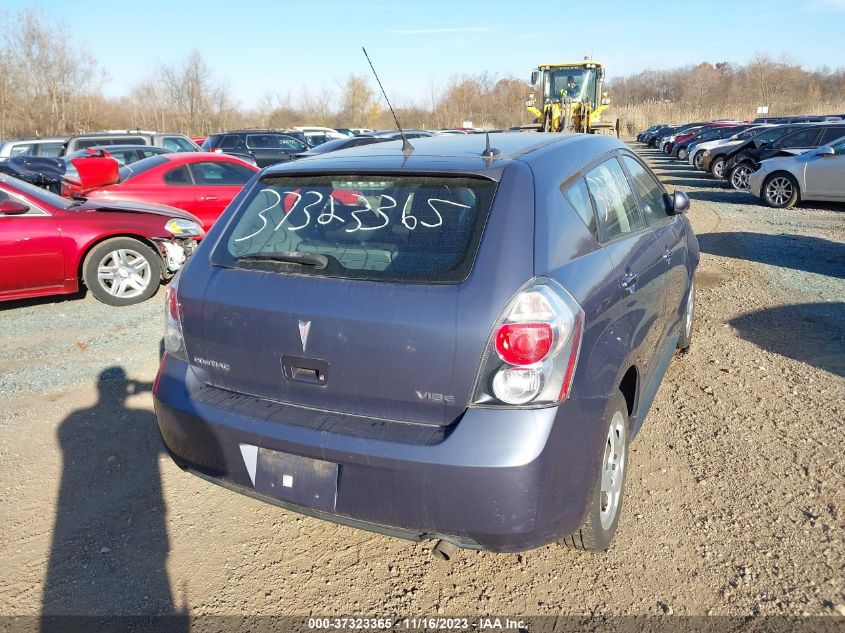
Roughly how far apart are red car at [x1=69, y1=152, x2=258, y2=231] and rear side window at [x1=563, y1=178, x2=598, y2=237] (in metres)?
7.43

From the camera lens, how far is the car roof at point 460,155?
8.87 feet

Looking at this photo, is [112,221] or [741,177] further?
[741,177]

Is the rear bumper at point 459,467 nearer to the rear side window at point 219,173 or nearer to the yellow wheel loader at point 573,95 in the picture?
the rear side window at point 219,173

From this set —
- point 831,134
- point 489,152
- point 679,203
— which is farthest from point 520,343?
point 831,134

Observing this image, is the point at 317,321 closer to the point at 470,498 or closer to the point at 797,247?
the point at 470,498

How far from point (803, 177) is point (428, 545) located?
1296cm

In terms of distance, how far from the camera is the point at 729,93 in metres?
85.1

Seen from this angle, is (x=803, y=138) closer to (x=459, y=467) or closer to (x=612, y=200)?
(x=612, y=200)

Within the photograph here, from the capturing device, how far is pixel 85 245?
6.93 meters

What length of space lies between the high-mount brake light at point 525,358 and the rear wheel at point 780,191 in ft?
43.1

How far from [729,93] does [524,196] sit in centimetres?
9578

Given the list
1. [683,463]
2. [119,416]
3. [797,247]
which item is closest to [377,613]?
[683,463]

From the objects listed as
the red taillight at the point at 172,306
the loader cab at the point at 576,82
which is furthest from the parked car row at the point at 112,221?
the loader cab at the point at 576,82

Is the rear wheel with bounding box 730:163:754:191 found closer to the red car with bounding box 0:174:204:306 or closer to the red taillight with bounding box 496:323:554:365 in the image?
the red car with bounding box 0:174:204:306
